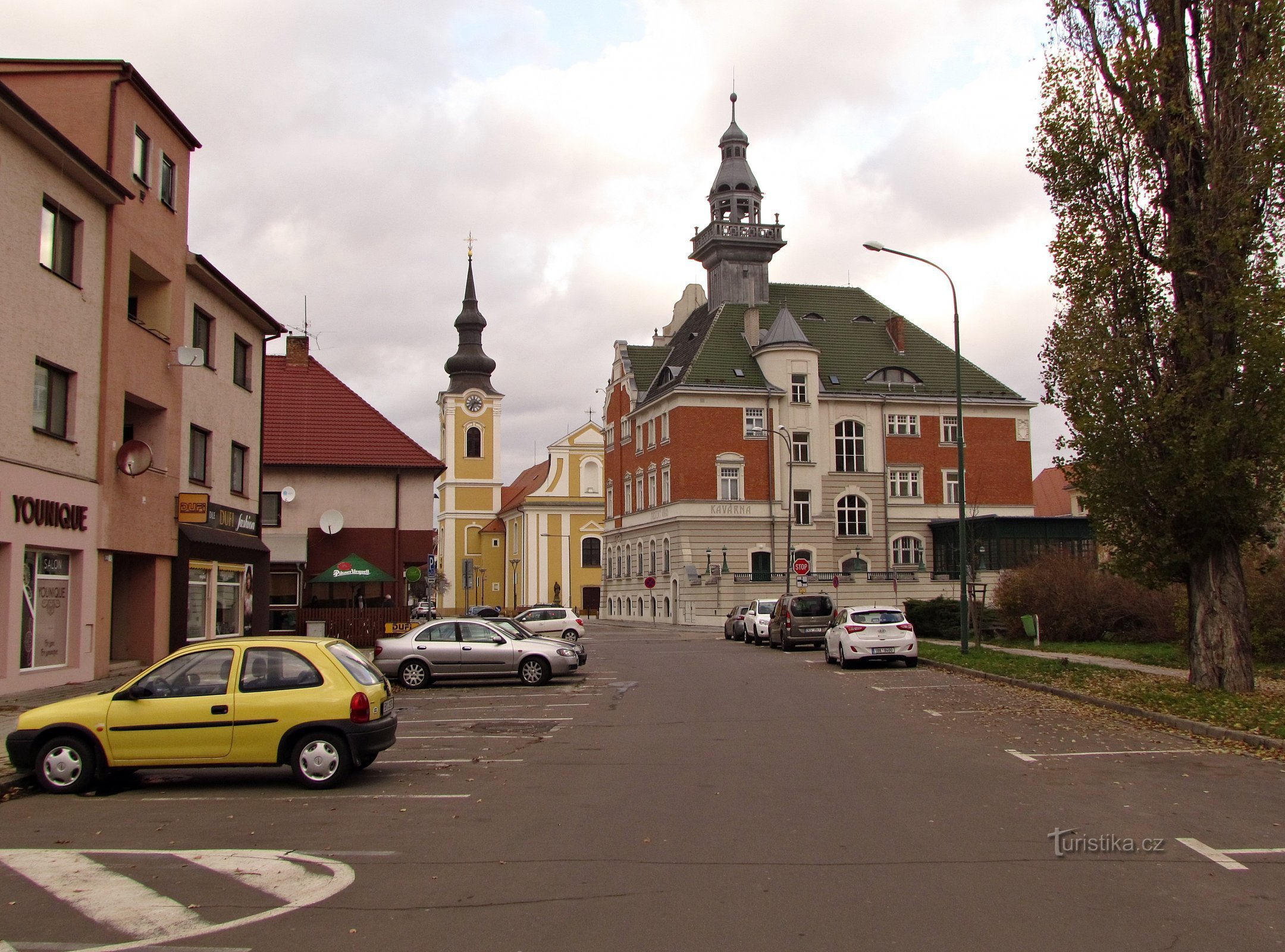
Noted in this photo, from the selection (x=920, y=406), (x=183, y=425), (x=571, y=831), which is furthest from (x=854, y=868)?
(x=920, y=406)

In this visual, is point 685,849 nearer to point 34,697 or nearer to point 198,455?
point 34,697

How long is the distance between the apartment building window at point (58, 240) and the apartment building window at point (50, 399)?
1.65m

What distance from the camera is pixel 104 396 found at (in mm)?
21234

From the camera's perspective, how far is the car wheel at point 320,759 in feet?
35.9

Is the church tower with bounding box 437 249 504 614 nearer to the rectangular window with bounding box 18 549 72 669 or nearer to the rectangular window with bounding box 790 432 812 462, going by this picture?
the rectangular window with bounding box 790 432 812 462

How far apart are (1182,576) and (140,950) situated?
17361mm

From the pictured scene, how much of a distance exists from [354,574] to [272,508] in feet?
21.2

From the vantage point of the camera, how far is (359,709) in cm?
1097

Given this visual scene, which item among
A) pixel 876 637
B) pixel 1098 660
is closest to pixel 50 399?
pixel 876 637

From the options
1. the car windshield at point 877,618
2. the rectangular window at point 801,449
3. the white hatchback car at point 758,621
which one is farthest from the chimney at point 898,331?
the car windshield at point 877,618

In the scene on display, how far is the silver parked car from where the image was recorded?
22938 millimetres

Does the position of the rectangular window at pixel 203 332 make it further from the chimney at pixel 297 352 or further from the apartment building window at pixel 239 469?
the chimney at pixel 297 352

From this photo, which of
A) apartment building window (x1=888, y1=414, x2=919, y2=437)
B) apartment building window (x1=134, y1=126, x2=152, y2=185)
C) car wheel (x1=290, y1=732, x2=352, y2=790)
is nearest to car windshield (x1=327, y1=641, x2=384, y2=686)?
car wheel (x1=290, y1=732, x2=352, y2=790)

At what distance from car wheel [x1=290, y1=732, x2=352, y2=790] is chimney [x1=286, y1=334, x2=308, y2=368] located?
32.6 metres
